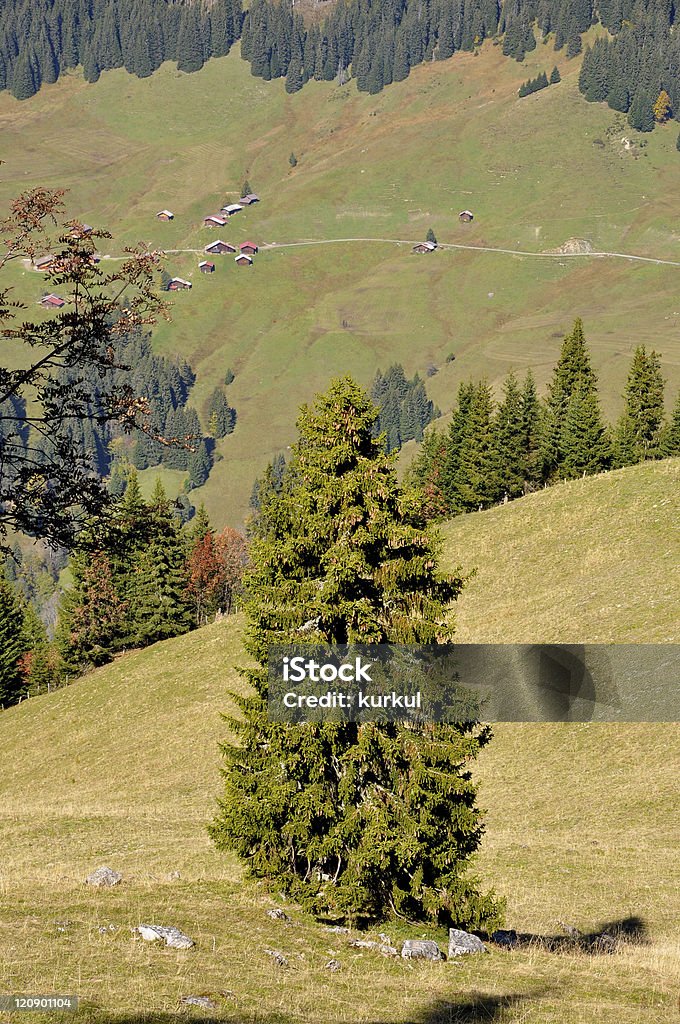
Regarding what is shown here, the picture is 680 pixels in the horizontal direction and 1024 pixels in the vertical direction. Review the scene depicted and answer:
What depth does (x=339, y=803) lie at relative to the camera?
73.5 ft

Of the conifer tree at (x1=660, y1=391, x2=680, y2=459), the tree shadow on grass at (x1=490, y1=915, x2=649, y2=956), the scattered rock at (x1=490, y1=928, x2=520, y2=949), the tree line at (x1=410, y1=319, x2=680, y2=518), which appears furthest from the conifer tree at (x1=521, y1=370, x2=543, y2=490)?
the scattered rock at (x1=490, y1=928, x2=520, y2=949)

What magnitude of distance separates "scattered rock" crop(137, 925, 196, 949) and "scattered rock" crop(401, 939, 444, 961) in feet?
13.4

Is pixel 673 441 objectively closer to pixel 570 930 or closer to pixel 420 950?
pixel 570 930

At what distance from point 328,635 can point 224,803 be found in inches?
191

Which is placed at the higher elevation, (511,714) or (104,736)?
(511,714)

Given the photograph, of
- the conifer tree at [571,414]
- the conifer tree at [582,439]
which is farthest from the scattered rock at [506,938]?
the conifer tree at [571,414]

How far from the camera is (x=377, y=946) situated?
2048 centimetres

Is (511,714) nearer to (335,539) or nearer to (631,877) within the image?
(631,877)

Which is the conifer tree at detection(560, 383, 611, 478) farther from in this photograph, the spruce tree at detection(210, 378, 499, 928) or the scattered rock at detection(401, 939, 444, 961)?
the scattered rock at detection(401, 939, 444, 961)

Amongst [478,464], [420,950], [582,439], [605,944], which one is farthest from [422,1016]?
[478,464]

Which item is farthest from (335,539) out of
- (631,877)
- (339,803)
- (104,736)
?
(104,736)

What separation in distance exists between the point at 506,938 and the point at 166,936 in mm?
8800

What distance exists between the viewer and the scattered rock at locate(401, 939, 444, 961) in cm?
2002

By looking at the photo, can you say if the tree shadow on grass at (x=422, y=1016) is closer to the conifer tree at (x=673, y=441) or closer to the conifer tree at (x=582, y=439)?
the conifer tree at (x=582, y=439)
